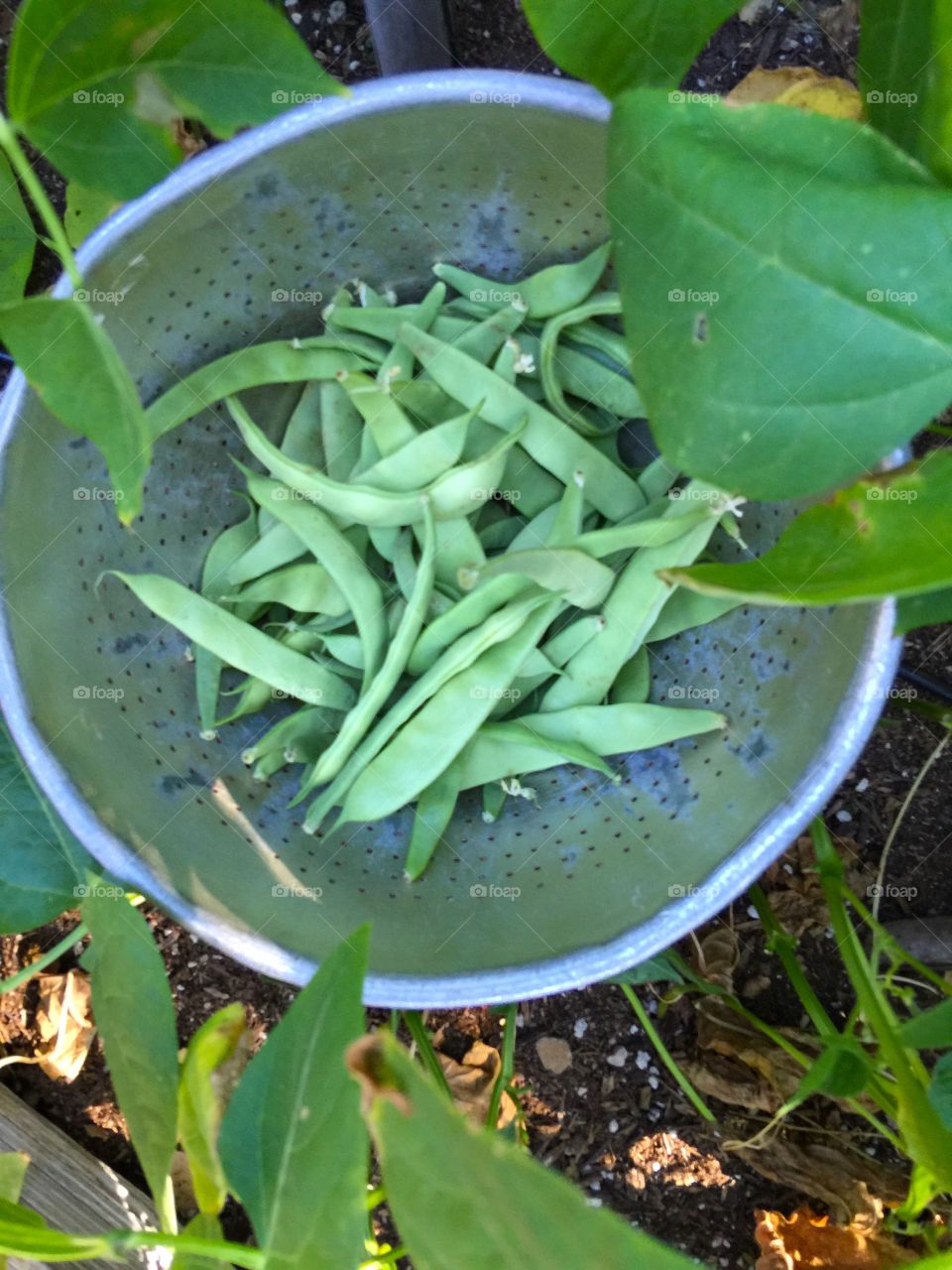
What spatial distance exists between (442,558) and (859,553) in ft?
1.86

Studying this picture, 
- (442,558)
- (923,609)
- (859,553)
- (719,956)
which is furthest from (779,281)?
(719,956)

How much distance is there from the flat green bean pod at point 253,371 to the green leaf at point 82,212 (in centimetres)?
23

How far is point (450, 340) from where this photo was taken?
1.00 m

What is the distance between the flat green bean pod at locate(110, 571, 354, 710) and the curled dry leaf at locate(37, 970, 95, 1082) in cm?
55

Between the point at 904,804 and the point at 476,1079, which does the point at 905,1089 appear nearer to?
the point at 904,804

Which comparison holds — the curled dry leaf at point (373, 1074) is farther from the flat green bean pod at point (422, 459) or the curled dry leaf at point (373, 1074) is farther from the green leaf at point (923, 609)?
the flat green bean pod at point (422, 459)

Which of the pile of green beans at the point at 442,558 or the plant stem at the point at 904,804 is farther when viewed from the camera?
the plant stem at the point at 904,804

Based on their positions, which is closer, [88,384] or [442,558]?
[88,384]

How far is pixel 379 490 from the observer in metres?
0.95

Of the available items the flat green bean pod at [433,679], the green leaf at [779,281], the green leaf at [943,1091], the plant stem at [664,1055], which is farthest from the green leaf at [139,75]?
the plant stem at [664,1055]

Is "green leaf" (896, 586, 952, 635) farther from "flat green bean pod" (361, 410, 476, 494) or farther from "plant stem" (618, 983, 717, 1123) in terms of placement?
"plant stem" (618, 983, 717, 1123)

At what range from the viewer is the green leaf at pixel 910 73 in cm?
55

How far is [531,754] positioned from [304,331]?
471mm

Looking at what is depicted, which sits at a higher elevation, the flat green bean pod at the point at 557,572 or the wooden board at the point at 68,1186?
the flat green bean pod at the point at 557,572
